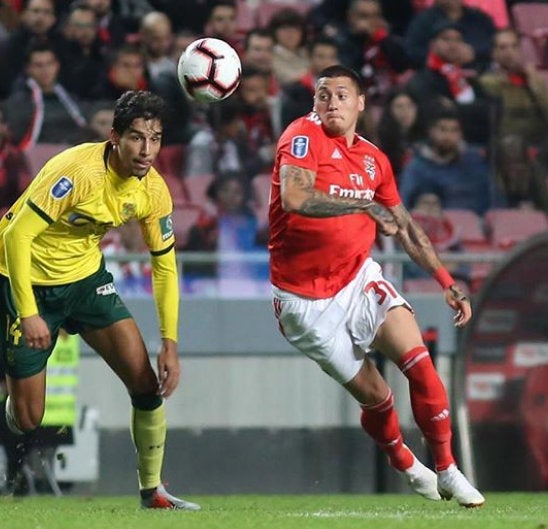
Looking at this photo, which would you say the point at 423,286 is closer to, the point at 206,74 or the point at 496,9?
the point at 206,74

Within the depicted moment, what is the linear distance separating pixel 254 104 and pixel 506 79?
2.16 meters

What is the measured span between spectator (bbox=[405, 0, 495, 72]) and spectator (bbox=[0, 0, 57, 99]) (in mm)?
3085

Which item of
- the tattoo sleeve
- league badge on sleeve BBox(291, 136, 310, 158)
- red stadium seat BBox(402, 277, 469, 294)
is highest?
league badge on sleeve BBox(291, 136, 310, 158)

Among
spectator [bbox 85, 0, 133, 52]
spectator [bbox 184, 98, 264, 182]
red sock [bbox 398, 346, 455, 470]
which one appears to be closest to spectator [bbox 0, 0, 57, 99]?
spectator [bbox 85, 0, 133, 52]

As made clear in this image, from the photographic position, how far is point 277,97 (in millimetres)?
12289

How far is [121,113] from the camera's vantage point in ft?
22.5

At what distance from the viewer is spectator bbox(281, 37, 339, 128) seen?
12.2 metres

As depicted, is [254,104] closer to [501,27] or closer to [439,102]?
[439,102]

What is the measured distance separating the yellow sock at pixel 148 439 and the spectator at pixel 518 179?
503 cm

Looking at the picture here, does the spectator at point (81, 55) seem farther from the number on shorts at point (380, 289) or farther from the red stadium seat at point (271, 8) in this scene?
the number on shorts at point (380, 289)

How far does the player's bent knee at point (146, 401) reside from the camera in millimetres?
7293

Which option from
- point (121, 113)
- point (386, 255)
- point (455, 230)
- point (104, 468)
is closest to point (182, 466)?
point (104, 468)

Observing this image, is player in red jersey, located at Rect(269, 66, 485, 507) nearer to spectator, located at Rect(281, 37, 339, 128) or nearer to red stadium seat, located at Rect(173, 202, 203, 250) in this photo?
red stadium seat, located at Rect(173, 202, 203, 250)

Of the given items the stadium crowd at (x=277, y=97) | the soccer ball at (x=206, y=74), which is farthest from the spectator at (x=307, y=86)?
the soccer ball at (x=206, y=74)
